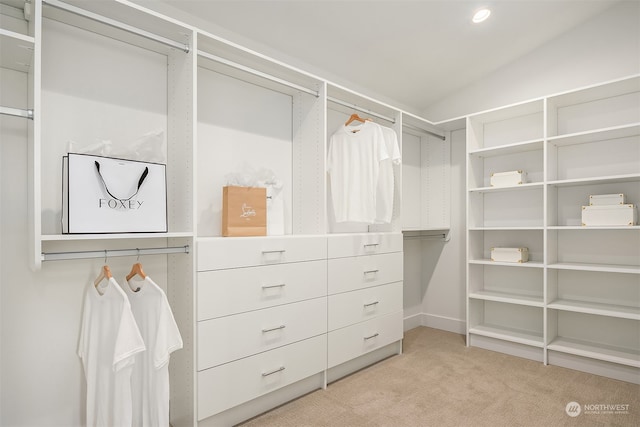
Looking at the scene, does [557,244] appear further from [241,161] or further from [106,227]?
[106,227]

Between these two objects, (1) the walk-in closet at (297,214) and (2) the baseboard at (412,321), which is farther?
(2) the baseboard at (412,321)

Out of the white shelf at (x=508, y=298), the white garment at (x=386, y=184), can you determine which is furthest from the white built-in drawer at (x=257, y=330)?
the white shelf at (x=508, y=298)

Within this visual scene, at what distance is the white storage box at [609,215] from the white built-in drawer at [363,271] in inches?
56.0

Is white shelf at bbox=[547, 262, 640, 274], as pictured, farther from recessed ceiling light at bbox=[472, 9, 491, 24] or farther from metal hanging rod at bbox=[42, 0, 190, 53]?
metal hanging rod at bbox=[42, 0, 190, 53]

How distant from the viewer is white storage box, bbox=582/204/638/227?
2516 mm

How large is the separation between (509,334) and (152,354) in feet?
9.17

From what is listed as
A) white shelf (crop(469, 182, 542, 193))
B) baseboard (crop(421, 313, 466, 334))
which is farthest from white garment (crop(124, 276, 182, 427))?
baseboard (crop(421, 313, 466, 334))

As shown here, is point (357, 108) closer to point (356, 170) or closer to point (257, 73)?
point (356, 170)

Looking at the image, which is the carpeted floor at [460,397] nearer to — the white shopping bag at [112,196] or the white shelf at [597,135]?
the white shopping bag at [112,196]

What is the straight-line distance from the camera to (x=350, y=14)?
7.91ft

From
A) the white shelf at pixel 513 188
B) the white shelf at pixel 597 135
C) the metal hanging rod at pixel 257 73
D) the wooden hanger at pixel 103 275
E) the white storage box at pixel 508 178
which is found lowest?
the wooden hanger at pixel 103 275

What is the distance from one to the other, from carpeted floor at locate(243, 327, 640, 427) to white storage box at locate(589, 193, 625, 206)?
126 cm

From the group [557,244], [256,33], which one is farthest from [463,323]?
[256,33]

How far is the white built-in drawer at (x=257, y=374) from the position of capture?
176 centimetres
